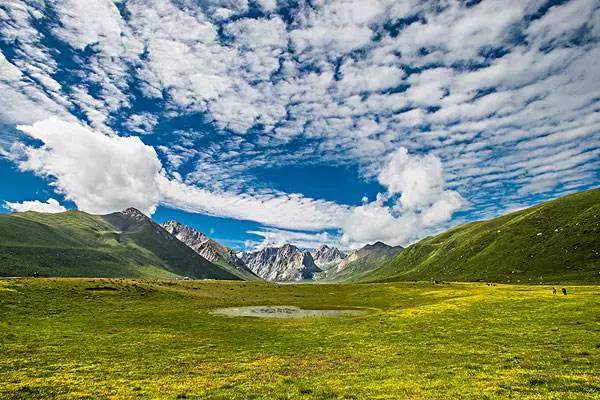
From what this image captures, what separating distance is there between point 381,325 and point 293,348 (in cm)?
2239

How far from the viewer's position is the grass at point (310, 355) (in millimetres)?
24391

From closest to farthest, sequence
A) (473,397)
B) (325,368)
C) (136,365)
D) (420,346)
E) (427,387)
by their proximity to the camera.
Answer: (473,397) → (427,387) → (325,368) → (136,365) → (420,346)

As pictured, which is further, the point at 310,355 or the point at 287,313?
the point at 287,313

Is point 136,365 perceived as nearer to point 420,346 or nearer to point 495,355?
point 420,346

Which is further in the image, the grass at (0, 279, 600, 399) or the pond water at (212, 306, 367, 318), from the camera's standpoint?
the pond water at (212, 306, 367, 318)

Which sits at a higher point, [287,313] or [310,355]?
[287,313]

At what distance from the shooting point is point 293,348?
43.3 m

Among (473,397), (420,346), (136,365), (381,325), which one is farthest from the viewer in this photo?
(381,325)

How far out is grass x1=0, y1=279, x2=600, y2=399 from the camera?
80.0ft

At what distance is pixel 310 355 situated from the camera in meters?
38.6

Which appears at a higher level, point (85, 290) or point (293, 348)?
point (85, 290)

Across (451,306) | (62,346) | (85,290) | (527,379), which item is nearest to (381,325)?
(451,306)

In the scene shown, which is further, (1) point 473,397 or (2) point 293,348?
(2) point 293,348

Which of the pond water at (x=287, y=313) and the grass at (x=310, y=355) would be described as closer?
the grass at (x=310, y=355)
